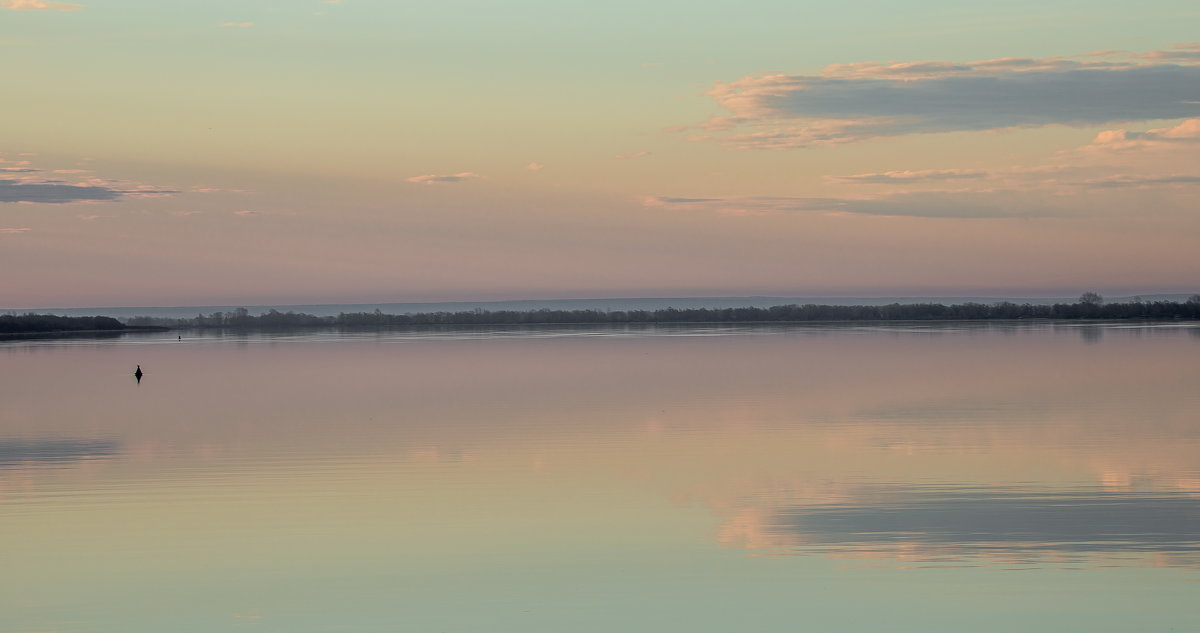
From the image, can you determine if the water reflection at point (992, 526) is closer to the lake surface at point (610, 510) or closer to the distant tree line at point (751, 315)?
the lake surface at point (610, 510)

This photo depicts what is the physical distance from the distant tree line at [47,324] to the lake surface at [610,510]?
67086 millimetres

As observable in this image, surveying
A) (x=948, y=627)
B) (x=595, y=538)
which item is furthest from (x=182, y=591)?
(x=948, y=627)

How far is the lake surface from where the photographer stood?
8945 mm

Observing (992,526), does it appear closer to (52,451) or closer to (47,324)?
(52,451)

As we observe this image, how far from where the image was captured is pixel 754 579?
962cm

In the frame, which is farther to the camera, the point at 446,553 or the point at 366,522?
the point at 366,522

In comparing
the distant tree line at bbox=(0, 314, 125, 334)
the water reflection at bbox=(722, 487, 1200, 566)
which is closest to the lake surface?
the water reflection at bbox=(722, 487, 1200, 566)

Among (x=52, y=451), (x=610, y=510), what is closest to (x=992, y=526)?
(x=610, y=510)

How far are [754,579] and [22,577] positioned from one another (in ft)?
19.3

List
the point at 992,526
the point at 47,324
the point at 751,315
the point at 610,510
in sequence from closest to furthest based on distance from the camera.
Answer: the point at 992,526
the point at 610,510
the point at 47,324
the point at 751,315

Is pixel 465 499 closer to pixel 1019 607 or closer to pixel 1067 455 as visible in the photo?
pixel 1019 607

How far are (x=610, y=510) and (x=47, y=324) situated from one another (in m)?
87.5

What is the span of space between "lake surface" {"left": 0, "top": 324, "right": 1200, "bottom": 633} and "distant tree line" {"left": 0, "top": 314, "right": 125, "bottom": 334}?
67086 mm

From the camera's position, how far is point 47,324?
90.1 m
